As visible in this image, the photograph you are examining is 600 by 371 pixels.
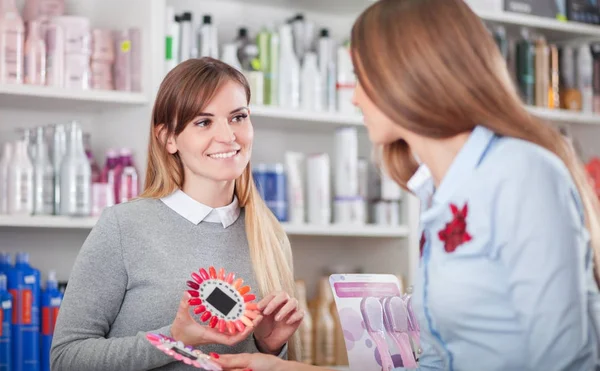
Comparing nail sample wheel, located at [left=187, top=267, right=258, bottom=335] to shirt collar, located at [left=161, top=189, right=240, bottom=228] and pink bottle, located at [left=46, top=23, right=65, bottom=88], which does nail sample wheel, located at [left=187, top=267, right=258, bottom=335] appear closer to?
shirt collar, located at [left=161, top=189, right=240, bottom=228]

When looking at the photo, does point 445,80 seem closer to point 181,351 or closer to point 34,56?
point 181,351

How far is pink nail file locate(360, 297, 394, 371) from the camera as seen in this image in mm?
1632

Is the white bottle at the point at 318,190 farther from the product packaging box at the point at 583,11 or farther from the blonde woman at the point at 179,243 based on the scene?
the product packaging box at the point at 583,11

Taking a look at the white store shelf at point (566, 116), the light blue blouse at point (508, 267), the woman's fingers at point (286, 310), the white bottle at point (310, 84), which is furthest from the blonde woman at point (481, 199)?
the white store shelf at point (566, 116)

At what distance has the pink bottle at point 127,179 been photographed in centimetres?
279

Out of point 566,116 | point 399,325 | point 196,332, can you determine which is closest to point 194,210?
point 196,332

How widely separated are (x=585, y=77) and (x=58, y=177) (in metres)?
2.29

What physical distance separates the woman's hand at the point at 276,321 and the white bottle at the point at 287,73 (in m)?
1.40

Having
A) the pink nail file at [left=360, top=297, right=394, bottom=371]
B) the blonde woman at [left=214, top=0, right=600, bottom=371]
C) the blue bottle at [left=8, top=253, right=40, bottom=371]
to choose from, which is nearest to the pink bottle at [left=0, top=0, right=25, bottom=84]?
the blue bottle at [left=8, top=253, right=40, bottom=371]

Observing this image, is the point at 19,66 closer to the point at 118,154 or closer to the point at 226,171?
the point at 118,154

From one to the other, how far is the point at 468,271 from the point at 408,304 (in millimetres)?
540

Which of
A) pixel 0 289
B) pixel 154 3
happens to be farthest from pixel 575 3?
pixel 0 289

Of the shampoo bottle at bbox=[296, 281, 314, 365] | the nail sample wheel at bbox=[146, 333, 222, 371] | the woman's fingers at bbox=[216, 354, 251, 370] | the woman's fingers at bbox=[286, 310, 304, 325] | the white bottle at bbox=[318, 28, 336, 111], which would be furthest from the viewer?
the white bottle at bbox=[318, 28, 336, 111]

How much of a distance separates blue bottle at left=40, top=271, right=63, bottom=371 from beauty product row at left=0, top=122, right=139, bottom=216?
0.77 ft
